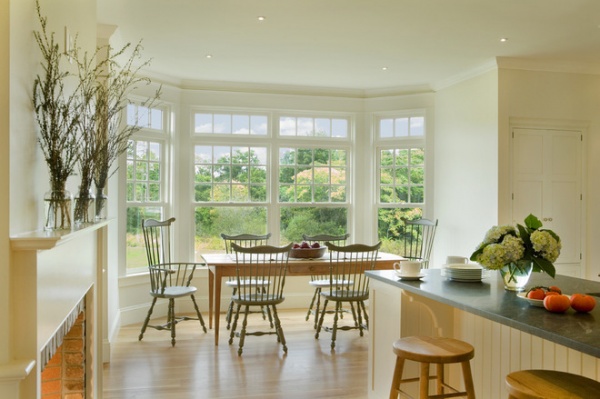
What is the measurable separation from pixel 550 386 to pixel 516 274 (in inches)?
30.9

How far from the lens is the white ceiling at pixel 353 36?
157 inches

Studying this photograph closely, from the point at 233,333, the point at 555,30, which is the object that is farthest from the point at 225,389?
the point at 555,30

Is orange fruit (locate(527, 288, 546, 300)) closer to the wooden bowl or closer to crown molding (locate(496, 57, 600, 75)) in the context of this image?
the wooden bowl

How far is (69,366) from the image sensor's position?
267 centimetres

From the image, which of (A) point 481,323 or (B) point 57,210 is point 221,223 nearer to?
(A) point 481,323

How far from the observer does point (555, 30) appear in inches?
177

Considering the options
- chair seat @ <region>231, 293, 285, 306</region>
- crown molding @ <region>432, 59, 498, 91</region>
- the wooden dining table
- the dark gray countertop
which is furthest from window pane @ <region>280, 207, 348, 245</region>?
the dark gray countertop

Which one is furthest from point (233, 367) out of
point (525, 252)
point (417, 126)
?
point (417, 126)

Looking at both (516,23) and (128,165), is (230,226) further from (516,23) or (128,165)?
(516,23)

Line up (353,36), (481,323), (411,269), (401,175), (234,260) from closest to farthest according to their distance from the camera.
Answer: (481,323), (411,269), (353,36), (234,260), (401,175)

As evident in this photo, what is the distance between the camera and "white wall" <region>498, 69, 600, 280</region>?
5.36 metres

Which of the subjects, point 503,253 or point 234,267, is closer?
point 503,253

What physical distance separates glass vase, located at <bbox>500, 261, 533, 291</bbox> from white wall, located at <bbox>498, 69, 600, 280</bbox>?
2868mm

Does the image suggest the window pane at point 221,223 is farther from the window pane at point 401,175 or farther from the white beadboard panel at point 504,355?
the white beadboard panel at point 504,355
